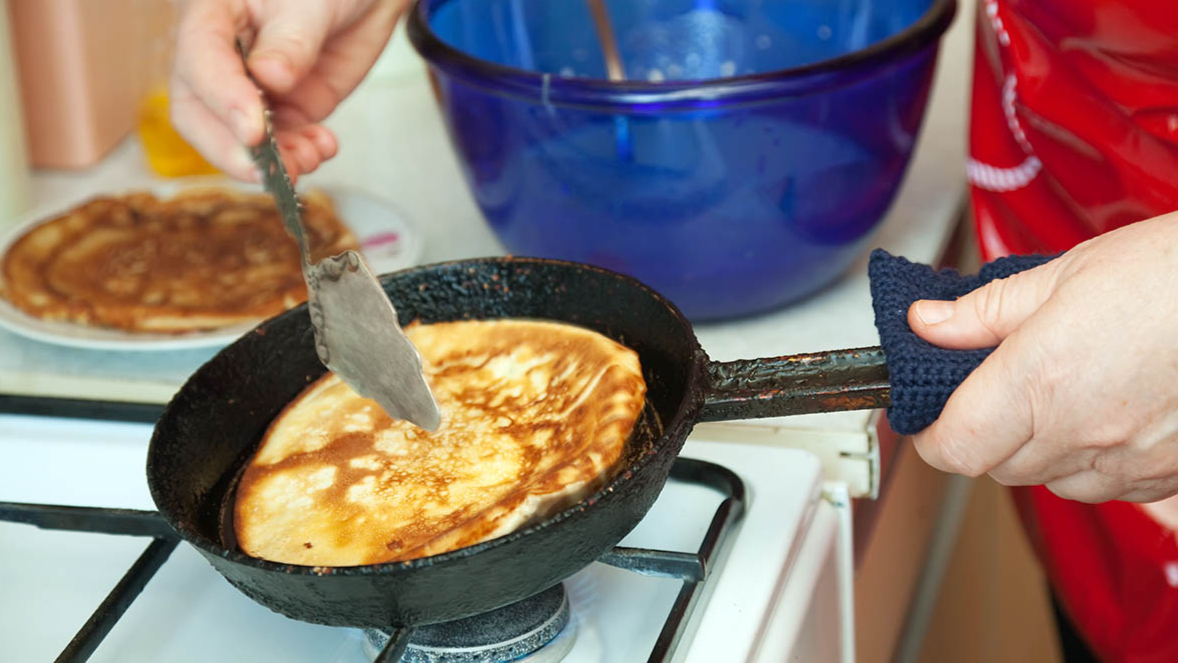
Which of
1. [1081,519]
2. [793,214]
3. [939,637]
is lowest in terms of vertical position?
[939,637]

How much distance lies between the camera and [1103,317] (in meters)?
0.58

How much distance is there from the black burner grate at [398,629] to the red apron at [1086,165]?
36 centimetres

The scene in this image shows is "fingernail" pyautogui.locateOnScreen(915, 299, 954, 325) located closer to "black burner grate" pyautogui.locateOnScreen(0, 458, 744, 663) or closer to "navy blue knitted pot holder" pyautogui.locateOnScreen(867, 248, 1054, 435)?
"navy blue knitted pot holder" pyautogui.locateOnScreen(867, 248, 1054, 435)

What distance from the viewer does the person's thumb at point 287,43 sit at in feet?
2.72

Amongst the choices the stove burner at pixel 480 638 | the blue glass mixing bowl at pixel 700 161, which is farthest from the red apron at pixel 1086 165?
the stove burner at pixel 480 638

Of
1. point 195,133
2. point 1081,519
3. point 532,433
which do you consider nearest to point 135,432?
point 195,133

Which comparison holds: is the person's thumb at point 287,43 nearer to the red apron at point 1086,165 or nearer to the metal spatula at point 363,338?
the metal spatula at point 363,338

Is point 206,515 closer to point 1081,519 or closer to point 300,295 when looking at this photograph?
point 300,295

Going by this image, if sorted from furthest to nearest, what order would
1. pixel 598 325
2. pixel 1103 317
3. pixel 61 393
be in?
pixel 61 393 → pixel 598 325 → pixel 1103 317

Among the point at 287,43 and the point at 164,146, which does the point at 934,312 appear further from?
the point at 164,146

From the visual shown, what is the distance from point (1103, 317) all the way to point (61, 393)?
777 millimetres

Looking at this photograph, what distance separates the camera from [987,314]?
24.2 inches

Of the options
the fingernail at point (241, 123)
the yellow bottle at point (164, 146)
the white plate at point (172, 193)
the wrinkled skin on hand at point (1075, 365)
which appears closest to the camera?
the wrinkled skin on hand at point (1075, 365)

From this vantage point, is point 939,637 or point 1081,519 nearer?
point 1081,519
